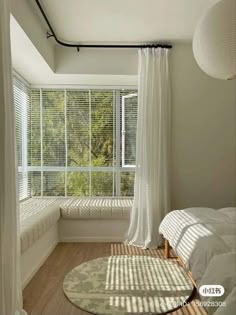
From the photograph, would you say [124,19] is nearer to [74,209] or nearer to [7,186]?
[7,186]

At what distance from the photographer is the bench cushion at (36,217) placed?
8.29 ft

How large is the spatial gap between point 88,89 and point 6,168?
2.92 m

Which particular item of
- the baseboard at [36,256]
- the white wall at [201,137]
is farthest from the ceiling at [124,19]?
the baseboard at [36,256]

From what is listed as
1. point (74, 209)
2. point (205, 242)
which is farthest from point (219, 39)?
point (74, 209)

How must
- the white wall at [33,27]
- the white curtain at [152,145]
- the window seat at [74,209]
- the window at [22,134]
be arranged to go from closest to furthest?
the white wall at [33,27] < the window seat at [74,209] < the white curtain at [152,145] < the window at [22,134]

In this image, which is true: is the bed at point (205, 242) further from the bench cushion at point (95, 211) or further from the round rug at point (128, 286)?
the bench cushion at point (95, 211)

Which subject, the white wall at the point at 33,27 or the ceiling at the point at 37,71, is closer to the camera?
the white wall at the point at 33,27

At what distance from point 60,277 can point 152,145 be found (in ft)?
6.38

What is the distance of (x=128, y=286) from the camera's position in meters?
2.46

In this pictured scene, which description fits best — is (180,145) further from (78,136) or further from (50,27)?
(50,27)

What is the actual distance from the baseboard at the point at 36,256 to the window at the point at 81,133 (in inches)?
40.7

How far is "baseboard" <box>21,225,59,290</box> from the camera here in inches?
102

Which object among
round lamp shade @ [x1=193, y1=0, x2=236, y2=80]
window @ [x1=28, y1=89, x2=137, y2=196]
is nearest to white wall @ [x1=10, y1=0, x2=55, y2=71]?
window @ [x1=28, y1=89, x2=137, y2=196]

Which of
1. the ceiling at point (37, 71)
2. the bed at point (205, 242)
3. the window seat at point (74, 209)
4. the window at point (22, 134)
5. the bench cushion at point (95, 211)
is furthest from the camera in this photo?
the window at point (22, 134)
